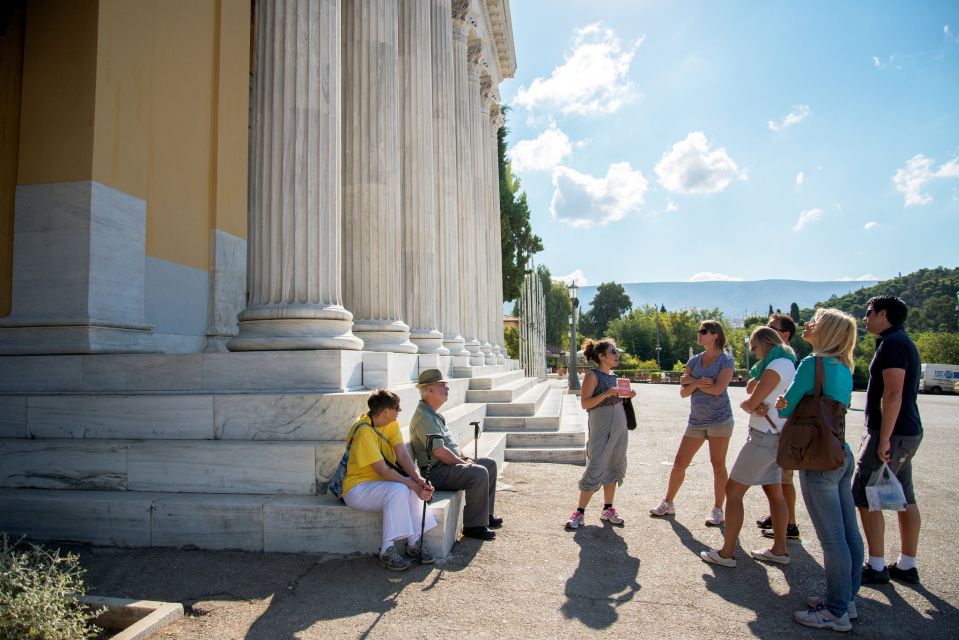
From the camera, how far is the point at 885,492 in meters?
4.58

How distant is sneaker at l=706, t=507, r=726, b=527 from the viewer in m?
6.29

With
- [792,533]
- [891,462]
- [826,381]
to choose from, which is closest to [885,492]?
[891,462]

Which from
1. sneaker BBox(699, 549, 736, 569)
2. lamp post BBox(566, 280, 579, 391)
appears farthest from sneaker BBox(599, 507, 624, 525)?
lamp post BBox(566, 280, 579, 391)

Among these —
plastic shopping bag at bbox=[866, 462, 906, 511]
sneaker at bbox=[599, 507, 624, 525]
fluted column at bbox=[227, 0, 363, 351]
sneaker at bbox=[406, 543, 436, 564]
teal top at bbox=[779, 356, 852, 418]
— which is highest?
fluted column at bbox=[227, 0, 363, 351]

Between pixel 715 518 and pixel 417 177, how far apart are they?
26.0ft

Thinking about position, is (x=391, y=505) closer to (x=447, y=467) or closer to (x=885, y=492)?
(x=447, y=467)

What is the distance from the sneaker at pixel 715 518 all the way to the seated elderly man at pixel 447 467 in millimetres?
2305

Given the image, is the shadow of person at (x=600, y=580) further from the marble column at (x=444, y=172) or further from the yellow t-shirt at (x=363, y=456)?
the marble column at (x=444, y=172)

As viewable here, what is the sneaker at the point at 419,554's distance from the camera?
4891 millimetres

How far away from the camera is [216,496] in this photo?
531 cm

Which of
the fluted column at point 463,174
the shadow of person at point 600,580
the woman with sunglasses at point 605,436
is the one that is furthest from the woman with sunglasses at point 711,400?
the fluted column at point 463,174

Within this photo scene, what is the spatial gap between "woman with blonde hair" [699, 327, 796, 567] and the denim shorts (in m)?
0.58

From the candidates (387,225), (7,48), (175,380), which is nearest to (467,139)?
(387,225)

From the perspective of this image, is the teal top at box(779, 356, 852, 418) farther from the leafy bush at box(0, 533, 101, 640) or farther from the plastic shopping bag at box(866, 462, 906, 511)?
the leafy bush at box(0, 533, 101, 640)
